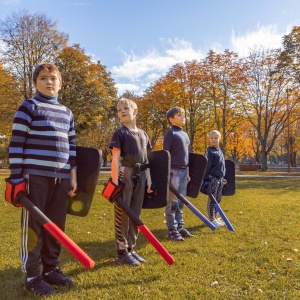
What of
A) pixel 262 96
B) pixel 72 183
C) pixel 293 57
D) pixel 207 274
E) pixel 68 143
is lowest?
pixel 207 274

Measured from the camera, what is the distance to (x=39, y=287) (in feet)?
10.8

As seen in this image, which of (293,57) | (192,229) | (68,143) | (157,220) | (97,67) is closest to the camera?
(68,143)

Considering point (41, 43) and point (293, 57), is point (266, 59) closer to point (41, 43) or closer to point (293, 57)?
point (293, 57)

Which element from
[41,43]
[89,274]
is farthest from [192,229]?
[41,43]

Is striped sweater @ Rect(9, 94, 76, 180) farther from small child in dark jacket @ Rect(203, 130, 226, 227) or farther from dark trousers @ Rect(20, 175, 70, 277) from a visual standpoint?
small child in dark jacket @ Rect(203, 130, 226, 227)

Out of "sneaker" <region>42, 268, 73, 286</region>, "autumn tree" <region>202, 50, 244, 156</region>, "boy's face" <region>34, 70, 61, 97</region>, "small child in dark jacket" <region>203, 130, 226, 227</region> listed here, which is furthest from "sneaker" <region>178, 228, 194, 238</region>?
"autumn tree" <region>202, 50, 244, 156</region>

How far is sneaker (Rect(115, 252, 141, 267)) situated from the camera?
4145 millimetres

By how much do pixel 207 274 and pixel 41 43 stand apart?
2761cm

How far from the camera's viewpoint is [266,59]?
31641 millimetres

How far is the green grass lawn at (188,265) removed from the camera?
3.35 meters

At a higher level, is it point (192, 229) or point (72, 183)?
point (72, 183)

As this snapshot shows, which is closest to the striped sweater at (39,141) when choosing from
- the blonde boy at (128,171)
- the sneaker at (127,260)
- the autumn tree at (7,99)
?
the blonde boy at (128,171)

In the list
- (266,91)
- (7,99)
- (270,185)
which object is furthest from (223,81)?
(7,99)

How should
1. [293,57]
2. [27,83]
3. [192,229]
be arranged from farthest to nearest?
[293,57], [27,83], [192,229]
